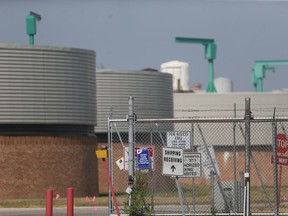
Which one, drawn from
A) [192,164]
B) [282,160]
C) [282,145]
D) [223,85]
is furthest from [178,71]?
[192,164]

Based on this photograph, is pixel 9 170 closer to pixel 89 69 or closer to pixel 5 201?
pixel 5 201

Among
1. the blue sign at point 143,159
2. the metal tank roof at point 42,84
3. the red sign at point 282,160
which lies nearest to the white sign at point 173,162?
the red sign at point 282,160

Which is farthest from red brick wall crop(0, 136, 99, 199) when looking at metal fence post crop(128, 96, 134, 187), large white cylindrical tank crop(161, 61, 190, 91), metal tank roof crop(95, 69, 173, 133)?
large white cylindrical tank crop(161, 61, 190, 91)

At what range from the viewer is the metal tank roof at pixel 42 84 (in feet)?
147

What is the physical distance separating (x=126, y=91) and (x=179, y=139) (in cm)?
2932

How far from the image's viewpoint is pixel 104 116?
55.2 m

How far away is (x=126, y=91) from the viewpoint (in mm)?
55156

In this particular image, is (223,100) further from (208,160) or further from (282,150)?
(282,150)

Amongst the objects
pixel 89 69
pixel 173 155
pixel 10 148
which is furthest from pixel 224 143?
pixel 173 155

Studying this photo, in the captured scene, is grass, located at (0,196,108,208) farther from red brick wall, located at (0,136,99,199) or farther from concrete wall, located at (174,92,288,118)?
concrete wall, located at (174,92,288,118)

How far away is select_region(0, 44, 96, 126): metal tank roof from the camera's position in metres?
44.7

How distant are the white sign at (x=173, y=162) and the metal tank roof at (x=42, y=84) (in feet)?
79.9

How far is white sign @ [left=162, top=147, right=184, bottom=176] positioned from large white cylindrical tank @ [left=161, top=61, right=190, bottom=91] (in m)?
70.3

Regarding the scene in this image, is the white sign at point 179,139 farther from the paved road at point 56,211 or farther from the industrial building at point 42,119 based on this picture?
the industrial building at point 42,119
